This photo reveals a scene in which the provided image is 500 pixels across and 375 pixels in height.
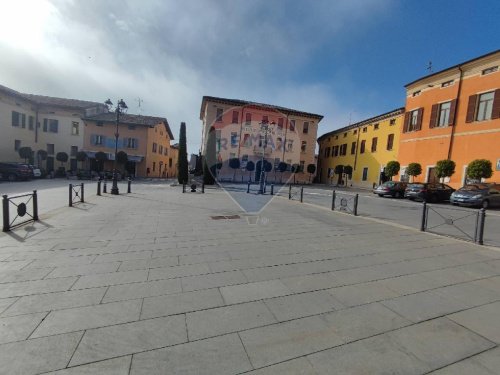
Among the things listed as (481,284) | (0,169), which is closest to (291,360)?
(481,284)

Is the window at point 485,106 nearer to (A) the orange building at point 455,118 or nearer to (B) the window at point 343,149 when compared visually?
(A) the orange building at point 455,118

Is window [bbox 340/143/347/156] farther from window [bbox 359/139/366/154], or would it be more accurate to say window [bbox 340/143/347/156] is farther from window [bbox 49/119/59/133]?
window [bbox 49/119/59/133]

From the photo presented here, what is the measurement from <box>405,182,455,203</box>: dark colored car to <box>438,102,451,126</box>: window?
7.46 meters

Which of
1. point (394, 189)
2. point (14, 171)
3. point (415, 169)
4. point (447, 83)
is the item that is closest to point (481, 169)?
point (394, 189)

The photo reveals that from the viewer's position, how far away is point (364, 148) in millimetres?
34062

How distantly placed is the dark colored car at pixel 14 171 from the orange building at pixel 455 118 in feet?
113

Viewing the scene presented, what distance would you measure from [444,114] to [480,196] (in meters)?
10.7

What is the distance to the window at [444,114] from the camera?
70.9 feet

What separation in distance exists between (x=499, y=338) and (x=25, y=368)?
4.30 meters

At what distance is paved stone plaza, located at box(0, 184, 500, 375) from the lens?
219 centimetres

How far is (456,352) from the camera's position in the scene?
7.77 feet

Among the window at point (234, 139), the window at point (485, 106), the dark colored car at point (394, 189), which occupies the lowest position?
the dark colored car at point (394, 189)

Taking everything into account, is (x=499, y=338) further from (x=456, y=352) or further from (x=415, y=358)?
(x=415, y=358)

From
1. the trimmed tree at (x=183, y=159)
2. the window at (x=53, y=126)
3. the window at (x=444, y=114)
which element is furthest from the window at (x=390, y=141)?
the window at (x=53, y=126)
